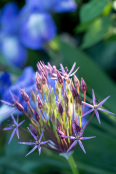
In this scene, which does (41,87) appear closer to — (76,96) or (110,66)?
(76,96)

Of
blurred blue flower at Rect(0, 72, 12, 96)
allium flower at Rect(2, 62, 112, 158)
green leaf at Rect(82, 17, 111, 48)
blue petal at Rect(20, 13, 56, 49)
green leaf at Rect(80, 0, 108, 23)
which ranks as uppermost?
blue petal at Rect(20, 13, 56, 49)

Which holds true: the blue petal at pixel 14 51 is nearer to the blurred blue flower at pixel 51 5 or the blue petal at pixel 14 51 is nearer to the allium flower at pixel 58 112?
the blurred blue flower at pixel 51 5

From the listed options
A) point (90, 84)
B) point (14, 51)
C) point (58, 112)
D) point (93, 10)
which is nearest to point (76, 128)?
point (58, 112)

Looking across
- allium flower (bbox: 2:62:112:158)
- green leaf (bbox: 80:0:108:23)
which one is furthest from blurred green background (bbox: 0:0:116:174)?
allium flower (bbox: 2:62:112:158)

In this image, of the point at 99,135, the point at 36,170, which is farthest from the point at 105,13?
the point at 36,170

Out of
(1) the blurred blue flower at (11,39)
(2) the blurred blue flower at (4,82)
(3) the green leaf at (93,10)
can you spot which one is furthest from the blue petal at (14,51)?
(3) the green leaf at (93,10)

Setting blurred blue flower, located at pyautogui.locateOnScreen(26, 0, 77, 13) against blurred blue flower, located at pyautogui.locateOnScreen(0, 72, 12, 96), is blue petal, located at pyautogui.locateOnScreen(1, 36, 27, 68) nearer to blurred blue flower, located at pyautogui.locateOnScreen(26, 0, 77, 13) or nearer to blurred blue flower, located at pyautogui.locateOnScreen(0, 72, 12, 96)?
blurred blue flower, located at pyautogui.locateOnScreen(26, 0, 77, 13)
